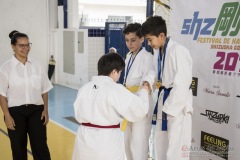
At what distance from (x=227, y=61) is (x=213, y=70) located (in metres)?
0.21

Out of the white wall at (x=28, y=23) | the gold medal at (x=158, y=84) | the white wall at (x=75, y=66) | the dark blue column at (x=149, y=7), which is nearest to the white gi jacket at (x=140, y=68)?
the gold medal at (x=158, y=84)

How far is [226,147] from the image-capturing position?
11.1 ft

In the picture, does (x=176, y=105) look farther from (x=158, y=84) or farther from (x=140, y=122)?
(x=140, y=122)

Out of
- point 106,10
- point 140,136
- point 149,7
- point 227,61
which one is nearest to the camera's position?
point 140,136

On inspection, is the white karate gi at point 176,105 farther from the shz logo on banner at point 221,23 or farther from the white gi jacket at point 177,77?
the shz logo on banner at point 221,23

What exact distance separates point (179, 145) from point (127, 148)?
0.61 meters

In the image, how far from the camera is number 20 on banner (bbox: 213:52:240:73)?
3188mm

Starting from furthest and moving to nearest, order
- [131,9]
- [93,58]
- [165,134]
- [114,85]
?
[131,9] < [93,58] < [165,134] < [114,85]

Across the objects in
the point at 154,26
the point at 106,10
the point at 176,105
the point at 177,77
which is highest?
the point at 106,10

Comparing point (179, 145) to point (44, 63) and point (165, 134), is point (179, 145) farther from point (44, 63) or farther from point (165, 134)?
point (44, 63)

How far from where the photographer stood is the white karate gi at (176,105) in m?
2.75

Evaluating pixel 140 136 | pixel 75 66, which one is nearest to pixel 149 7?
pixel 75 66

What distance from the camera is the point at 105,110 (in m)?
2.37

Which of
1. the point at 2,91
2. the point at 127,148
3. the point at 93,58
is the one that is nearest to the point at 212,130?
the point at 127,148
